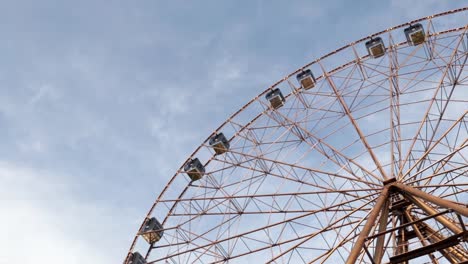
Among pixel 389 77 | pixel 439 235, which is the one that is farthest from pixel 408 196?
pixel 389 77

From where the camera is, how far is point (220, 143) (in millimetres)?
24656

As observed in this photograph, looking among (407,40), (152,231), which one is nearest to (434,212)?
(407,40)

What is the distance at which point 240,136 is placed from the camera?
24688 millimetres

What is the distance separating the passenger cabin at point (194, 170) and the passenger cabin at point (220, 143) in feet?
Result: 3.74

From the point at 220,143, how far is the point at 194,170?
1.79m

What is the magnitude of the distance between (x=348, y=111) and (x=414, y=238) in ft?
19.9

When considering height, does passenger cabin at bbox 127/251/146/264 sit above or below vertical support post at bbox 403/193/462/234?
above

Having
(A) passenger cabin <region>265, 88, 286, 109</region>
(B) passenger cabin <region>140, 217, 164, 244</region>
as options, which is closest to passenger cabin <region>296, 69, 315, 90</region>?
(A) passenger cabin <region>265, 88, 286, 109</region>

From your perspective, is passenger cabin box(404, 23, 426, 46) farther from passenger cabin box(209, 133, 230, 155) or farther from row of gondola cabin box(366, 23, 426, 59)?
passenger cabin box(209, 133, 230, 155)

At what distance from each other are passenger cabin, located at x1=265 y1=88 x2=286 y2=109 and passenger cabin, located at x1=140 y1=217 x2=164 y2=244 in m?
7.65

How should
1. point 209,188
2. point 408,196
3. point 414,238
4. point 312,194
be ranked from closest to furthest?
1. point 408,196
2. point 414,238
3. point 312,194
4. point 209,188

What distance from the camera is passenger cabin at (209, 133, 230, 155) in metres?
24.7

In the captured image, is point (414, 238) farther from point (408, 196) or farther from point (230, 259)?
point (230, 259)

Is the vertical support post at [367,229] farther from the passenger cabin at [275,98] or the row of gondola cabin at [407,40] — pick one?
the row of gondola cabin at [407,40]
